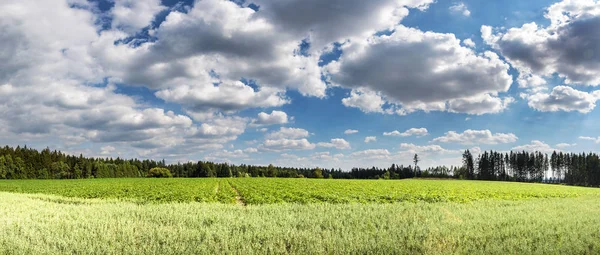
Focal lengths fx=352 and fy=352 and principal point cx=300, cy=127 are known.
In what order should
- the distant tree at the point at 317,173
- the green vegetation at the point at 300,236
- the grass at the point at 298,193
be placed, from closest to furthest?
the green vegetation at the point at 300,236
the grass at the point at 298,193
the distant tree at the point at 317,173

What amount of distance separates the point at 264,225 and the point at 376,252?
5.40 meters

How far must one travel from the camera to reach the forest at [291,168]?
129m

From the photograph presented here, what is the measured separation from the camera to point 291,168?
596ft

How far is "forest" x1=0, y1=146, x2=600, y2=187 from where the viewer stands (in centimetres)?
12875

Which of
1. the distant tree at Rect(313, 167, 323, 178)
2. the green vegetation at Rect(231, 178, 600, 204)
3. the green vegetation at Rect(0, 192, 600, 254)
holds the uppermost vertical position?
the green vegetation at Rect(0, 192, 600, 254)

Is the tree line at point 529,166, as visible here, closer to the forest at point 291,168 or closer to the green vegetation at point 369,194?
the forest at point 291,168

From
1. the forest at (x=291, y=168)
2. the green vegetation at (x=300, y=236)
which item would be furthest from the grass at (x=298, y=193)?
the forest at (x=291, y=168)

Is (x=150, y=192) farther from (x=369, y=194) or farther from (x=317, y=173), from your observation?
(x=317, y=173)

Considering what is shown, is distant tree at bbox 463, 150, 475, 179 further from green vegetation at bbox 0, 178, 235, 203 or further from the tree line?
green vegetation at bbox 0, 178, 235, 203

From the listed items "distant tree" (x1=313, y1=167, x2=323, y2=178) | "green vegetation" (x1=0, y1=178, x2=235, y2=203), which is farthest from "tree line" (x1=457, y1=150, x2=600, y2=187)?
"green vegetation" (x1=0, y1=178, x2=235, y2=203)

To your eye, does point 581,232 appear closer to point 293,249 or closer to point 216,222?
point 293,249

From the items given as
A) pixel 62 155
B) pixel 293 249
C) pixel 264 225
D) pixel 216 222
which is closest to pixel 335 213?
pixel 264 225

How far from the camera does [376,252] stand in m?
9.41

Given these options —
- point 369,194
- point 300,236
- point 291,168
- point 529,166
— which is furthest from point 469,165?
point 300,236
